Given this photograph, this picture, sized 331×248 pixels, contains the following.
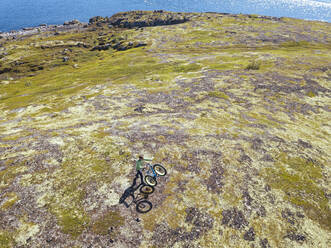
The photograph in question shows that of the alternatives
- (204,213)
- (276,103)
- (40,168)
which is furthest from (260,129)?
(40,168)

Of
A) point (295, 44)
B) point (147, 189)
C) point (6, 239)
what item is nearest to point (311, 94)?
point (147, 189)

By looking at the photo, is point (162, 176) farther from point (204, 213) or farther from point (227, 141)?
point (227, 141)

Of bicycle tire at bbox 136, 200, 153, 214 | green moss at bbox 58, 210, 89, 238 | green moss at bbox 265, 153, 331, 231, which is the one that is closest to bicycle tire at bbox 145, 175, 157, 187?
bicycle tire at bbox 136, 200, 153, 214

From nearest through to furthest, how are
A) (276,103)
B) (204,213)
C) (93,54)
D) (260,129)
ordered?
1. (204,213)
2. (260,129)
3. (276,103)
4. (93,54)

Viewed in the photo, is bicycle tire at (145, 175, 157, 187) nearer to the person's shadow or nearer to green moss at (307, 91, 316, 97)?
the person's shadow

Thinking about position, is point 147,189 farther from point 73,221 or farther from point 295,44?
point 295,44
